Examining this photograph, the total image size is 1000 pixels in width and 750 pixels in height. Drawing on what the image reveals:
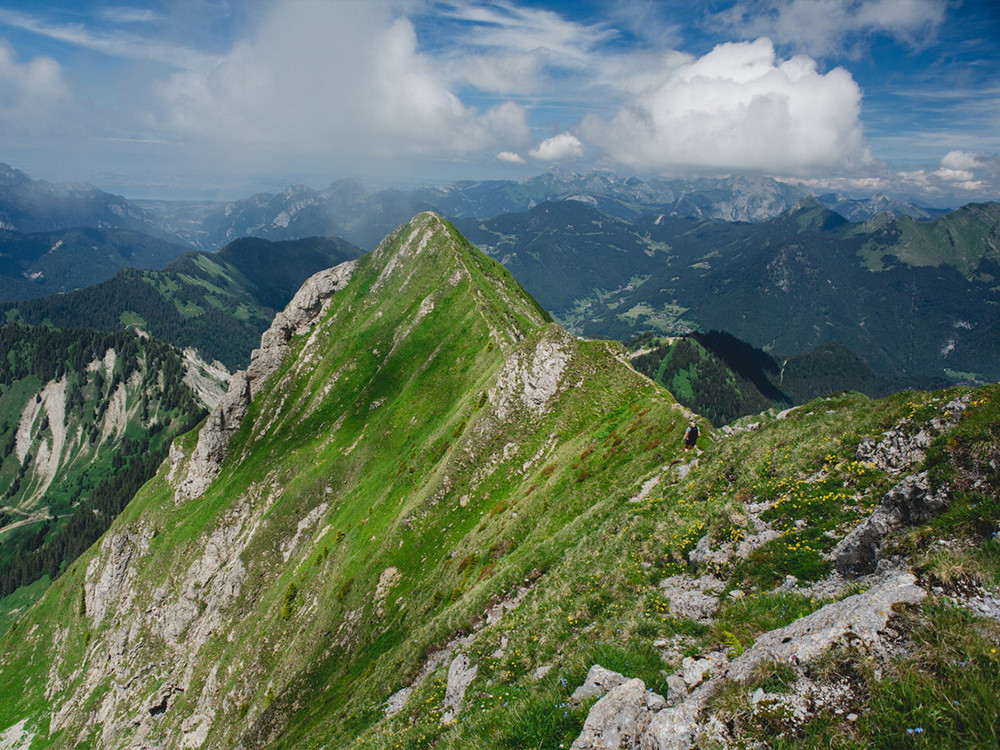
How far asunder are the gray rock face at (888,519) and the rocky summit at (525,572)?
2.8 inches

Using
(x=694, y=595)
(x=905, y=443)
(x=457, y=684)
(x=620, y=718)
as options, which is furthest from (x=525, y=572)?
(x=905, y=443)

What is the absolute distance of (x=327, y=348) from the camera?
145 m

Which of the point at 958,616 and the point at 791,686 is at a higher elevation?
the point at 958,616

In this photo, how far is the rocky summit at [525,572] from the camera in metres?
8.33

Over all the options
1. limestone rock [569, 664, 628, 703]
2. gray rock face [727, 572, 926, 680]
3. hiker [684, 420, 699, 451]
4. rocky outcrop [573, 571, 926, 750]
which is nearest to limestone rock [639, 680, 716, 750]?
rocky outcrop [573, 571, 926, 750]

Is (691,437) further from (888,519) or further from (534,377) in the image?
(534,377)

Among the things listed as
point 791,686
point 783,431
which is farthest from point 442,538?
point 791,686

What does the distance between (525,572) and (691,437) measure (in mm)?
15642

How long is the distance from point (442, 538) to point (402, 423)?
4199cm

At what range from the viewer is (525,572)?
2895 cm

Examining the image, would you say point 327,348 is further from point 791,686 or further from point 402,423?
point 791,686

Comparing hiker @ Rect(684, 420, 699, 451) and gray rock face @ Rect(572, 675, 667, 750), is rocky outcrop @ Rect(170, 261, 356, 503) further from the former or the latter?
gray rock face @ Rect(572, 675, 667, 750)

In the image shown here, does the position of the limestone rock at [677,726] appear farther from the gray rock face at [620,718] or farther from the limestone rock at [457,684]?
the limestone rock at [457,684]

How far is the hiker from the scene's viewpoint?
3312 centimetres
